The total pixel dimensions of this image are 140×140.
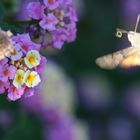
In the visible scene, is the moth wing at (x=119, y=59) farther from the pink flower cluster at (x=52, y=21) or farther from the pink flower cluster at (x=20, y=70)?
the pink flower cluster at (x=20, y=70)

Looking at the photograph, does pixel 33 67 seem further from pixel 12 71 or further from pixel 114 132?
pixel 114 132

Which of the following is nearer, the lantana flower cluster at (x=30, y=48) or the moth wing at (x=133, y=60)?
the lantana flower cluster at (x=30, y=48)

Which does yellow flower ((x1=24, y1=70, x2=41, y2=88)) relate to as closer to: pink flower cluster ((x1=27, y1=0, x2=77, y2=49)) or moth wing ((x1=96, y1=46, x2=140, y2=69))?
pink flower cluster ((x1=27, y1=0, x2=77, y2=49))

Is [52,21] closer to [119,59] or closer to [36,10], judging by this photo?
[36,10]

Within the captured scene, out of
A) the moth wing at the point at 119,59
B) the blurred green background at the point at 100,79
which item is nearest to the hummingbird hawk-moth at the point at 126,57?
the moth wing at the point at 119,59

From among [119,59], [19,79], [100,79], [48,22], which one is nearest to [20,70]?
[19,79]

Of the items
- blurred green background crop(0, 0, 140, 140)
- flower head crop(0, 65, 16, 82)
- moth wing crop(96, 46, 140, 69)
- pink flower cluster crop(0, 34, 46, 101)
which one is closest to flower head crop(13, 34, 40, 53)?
pink flower cluster crop(0, 34, 46, 101)
